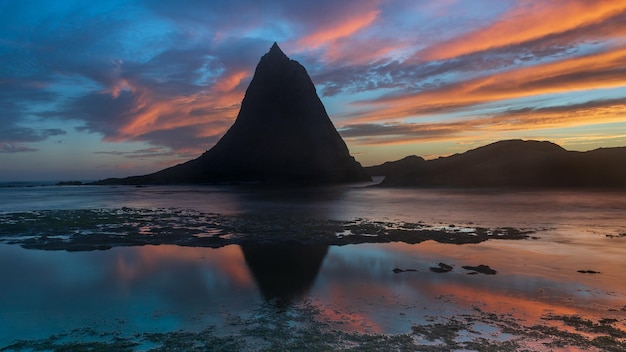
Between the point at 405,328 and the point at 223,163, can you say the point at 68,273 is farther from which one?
the point at 223,163

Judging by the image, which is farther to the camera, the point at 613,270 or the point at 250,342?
the point at 613,270

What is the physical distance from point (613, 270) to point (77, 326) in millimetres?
16429

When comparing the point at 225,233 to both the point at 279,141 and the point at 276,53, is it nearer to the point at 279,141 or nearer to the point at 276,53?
the point at 279,141

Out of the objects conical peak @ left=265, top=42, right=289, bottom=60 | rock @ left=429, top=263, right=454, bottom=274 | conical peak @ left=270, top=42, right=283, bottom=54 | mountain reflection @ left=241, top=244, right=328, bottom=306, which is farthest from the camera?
conical peak @ left=270, top=42, right=283, bottom=54

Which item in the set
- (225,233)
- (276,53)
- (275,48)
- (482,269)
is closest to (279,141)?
(276,53)

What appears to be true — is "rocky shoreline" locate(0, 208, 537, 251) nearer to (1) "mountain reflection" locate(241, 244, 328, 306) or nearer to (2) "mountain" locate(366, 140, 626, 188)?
(1) "mountain reflection" locate(241, 244, 328, 306)

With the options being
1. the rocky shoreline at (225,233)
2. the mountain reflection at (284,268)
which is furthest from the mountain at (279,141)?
the mountain reflection at (284,268)

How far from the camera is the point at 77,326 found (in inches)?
364

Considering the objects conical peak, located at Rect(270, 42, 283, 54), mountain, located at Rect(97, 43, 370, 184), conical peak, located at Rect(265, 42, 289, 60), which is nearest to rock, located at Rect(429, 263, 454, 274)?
mountain, located at Rect(97, 43, 370, 184)

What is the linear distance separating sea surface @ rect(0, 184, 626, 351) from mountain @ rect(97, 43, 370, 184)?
130239mm

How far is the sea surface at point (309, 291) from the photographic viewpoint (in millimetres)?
8891

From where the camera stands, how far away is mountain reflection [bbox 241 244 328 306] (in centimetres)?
1202

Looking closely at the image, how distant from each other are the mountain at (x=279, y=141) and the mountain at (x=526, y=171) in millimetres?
48366

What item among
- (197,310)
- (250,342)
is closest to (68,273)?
(197,310)
